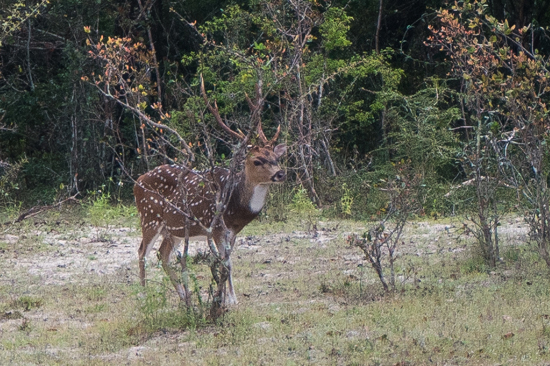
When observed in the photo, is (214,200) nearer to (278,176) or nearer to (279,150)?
(278,176)

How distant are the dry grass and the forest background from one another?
2894 mm

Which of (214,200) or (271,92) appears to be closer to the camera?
(214,200)

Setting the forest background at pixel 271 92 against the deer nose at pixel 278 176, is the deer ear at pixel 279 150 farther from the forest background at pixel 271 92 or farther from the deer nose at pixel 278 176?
the forest background at pixel 271 92

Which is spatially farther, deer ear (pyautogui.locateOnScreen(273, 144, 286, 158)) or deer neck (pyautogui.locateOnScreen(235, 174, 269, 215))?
deer ear (pyautogui.locateOnScreen(273, 144, 286, 158))

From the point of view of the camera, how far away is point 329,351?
5914mm

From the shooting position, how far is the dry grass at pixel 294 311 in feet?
19.4

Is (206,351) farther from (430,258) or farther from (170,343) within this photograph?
(430,258)

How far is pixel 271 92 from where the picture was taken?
512 inches

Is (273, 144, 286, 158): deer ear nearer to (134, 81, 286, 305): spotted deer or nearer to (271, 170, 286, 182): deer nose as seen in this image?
(134, 81, 286, 305): spotted deer

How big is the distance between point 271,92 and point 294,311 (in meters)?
6.24

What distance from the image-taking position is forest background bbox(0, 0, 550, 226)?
13789mm

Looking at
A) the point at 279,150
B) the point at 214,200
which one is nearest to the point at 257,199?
the point at 214,200

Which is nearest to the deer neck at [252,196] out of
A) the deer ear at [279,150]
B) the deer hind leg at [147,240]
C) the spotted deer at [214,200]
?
the spotted deer at [214,200]

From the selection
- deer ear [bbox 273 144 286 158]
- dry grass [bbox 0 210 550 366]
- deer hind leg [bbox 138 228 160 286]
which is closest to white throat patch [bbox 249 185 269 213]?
deer ear [bbox 273 144 286 158]
